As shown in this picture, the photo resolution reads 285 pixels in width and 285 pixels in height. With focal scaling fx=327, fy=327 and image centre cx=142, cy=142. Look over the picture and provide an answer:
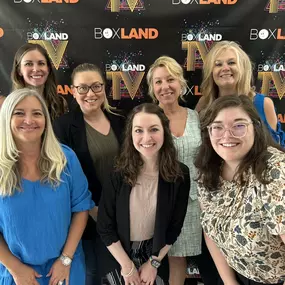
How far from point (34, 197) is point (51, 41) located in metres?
1.48

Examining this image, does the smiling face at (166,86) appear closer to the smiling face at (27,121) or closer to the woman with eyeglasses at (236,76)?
the woman with eyeglasses at (236,76)

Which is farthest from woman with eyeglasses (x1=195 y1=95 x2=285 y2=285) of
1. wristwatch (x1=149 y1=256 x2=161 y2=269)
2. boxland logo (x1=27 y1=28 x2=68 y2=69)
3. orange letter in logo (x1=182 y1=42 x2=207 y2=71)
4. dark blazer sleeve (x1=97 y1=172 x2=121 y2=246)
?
boxland logo (x1=27 y1=28 x2=68 y2=69)

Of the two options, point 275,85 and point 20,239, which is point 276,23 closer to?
point 275,85

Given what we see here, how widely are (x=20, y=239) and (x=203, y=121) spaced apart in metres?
1.06

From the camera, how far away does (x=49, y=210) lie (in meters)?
1.63

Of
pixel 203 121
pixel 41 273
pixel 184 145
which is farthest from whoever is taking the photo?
pixel 184 145

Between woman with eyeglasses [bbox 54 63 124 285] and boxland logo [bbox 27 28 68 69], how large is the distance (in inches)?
25.0

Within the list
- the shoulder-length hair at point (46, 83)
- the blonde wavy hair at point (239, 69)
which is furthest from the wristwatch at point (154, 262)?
the shoulder-length hair at point (46, 83)

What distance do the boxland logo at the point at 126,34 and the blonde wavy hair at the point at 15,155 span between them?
114 cm

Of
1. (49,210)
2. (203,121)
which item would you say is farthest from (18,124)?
(203,121)

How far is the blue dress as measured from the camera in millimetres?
1589

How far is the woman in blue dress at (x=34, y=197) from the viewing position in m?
1.58

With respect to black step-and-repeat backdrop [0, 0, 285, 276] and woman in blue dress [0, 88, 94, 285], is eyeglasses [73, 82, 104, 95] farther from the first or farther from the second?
black step-and-repeat backdrop [0, 0, 285, 276]

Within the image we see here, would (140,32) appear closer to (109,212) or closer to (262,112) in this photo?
(262,112)
